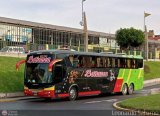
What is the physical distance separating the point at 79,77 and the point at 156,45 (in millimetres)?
74012

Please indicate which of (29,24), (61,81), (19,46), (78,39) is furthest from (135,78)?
(78,39)

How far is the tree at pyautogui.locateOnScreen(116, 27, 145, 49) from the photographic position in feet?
243

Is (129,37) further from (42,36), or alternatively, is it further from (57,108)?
(57,108)

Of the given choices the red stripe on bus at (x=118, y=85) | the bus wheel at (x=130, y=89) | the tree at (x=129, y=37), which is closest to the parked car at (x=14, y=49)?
the bus wheel at (x=130, y=89)

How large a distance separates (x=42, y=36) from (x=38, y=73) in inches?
1624

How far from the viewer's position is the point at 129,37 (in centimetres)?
7406

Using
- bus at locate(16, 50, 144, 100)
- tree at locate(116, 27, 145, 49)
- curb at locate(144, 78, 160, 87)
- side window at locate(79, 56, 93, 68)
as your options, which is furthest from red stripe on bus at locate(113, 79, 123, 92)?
tree at locate(116, 27, 145, 49)

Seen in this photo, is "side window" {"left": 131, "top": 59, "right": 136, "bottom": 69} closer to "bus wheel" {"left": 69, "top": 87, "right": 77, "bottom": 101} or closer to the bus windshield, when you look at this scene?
"bus wheel" {"left": 69, "top": 87, "right": 77, "bottom": 101}

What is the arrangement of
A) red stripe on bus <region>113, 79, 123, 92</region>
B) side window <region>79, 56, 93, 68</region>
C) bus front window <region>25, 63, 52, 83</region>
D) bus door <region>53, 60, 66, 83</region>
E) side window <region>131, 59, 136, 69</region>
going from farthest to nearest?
side window <region>131, 59, 136, 69</region> → red stripe on bus <region>113, 79, 123, 92</region> → side window <region>79, 56, 93, 68</region> → bus door <region>53, 60, 66, 83</region> → bus front window <region>25, 63, 52, 83</region>

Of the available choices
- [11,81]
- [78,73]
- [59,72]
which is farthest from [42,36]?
[59,72]

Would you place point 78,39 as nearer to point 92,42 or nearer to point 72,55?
point 92,42

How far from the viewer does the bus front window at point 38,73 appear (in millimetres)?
26625

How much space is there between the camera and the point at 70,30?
247 ft

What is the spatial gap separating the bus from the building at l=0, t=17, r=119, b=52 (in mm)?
18148
